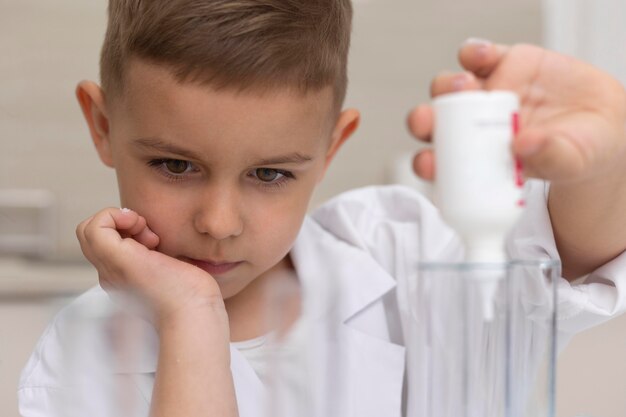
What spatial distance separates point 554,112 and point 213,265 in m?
0.29

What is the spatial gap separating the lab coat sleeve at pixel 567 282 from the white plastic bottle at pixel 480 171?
17 centimetres

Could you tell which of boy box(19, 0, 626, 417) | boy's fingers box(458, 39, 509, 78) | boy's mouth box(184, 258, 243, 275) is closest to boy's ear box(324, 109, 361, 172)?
boy box(19, 0, 626, 417)

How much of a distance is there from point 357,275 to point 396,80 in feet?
3.42

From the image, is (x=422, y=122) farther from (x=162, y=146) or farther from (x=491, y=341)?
(x=162, y=146)

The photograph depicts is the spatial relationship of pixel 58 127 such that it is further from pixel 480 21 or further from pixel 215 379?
pixel 215 379

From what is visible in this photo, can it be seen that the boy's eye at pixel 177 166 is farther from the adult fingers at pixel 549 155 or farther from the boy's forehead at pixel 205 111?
the adult fingers at pixel 549 155

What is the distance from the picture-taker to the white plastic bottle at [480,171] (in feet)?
1.31

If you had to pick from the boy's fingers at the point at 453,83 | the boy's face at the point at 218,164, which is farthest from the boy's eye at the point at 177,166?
the boy's fingers at the point at 453,83

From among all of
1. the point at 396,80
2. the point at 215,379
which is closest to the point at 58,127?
the point at 396,80

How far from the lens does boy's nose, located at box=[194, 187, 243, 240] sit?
0.59 metres

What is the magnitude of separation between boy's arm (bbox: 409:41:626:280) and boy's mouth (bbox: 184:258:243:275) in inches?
10.0

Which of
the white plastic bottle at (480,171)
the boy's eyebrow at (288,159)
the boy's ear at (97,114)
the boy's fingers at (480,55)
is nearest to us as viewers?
the white plastic bottle at (480,171)

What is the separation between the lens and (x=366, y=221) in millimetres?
917

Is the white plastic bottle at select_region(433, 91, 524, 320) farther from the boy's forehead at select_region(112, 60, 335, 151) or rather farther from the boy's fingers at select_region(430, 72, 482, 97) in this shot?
the boy's forehead at select_region(112, 60, 335, 151)
